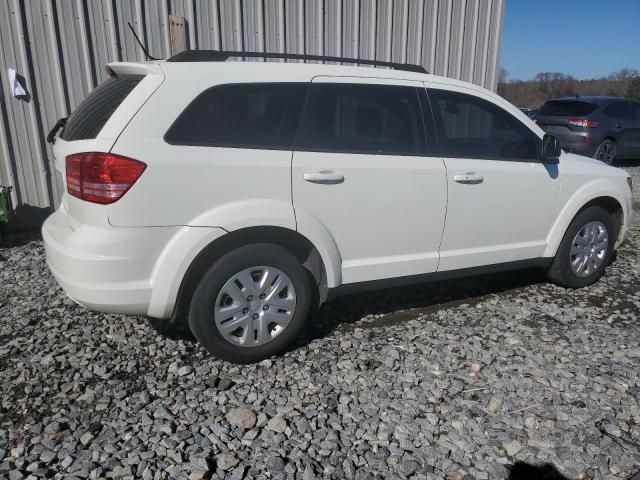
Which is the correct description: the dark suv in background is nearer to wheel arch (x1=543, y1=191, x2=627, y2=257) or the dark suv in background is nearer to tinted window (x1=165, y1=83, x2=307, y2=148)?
wheel arch (x1=543, y1=191, x2=627, y2=257)

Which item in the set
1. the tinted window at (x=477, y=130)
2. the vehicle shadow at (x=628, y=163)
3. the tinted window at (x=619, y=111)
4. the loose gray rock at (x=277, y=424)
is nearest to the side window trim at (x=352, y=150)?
the tinted window at (x=477, y=130)

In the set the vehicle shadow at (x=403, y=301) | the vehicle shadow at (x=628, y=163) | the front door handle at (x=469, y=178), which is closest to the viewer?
the front door handle at (x=469, y=178)

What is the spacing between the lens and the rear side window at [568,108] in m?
11.9

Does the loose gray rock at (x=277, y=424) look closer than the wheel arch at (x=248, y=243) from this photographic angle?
Yes

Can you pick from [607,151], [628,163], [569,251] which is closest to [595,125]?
[607,151]

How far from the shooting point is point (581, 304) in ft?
14.4

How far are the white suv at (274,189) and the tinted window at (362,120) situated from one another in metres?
0.01

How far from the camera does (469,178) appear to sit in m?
3.68

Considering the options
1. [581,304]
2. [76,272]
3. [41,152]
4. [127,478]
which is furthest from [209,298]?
[41,152]

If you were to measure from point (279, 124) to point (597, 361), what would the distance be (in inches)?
103

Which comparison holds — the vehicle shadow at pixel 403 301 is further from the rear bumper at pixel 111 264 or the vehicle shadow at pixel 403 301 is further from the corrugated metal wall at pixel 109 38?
the corrugated metal wall at pixel 109 38

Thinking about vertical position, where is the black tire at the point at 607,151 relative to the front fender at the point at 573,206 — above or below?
below

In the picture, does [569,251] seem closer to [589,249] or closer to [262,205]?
[589,249]

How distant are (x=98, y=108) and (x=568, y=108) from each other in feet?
38.9
